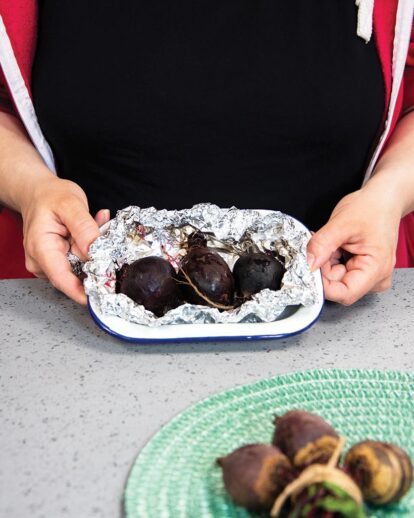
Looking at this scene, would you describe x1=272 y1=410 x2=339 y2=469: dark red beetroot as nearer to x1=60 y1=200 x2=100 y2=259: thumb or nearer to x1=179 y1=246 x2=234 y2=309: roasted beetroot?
x1=179 y1=246 x2=234 y2=309: roasted beetroot

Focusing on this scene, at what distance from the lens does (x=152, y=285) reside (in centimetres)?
77

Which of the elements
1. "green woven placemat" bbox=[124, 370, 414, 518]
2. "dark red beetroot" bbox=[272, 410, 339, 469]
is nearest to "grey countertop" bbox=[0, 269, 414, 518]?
"green woven placemat" bbox=[124, 370, 414, 518]

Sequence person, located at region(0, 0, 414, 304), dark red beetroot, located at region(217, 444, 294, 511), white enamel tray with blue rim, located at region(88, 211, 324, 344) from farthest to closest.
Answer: person, located at region(0, 0, 414, 304)
white enamel tray with blue rim, located at region(88, 211, 324, 344)
dark red beetroot, located at region(217, 444, 294, 511)

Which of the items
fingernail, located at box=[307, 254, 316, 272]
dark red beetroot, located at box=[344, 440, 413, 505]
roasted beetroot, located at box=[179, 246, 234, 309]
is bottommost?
roasted beetroot, located at box=[179, 246, 234, 309]

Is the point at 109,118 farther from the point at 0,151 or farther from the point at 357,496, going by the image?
the point at 357,496

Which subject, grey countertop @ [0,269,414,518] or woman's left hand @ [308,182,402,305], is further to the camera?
woman's left hand @ [308,182,402,305]

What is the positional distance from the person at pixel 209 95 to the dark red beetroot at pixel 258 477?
45 cm

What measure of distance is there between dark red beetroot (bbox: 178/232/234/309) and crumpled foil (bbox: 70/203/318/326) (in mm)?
33

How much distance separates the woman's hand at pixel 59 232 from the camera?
2.70 ft

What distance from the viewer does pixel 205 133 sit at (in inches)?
38.6

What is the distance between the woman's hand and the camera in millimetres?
824

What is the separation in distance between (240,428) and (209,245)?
0.31 m

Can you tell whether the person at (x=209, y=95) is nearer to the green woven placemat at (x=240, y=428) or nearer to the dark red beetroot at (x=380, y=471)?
the green woven placemat at (x=240, y=428)

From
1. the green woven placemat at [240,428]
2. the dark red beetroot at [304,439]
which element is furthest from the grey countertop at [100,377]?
the dark red beetroot at [304,439]
